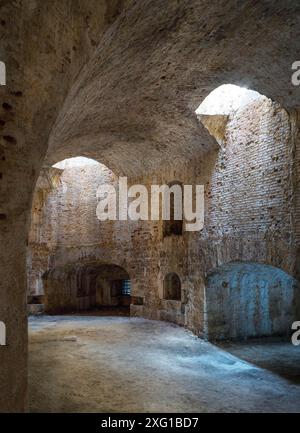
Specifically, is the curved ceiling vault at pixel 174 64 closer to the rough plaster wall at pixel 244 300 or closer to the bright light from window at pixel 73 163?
the rough plaster wall at pixel 244 300

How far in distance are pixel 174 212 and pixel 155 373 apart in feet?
17.0

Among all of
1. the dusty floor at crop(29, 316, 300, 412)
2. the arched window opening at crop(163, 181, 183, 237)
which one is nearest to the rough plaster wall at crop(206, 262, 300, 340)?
the dusty floor at crop(29, 316, 300, 412)

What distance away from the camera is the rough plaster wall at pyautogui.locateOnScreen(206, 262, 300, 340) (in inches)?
340

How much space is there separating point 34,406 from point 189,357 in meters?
3.37

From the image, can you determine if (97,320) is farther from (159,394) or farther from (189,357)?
(159,394)

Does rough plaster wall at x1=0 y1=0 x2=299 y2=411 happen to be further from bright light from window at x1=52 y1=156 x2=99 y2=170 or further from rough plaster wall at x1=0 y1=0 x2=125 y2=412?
bright light from window at x1=52 y1=156 x2=99 y2=170

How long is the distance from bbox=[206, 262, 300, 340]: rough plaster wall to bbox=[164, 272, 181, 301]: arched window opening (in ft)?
7.93

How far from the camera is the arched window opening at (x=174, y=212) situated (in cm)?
1055

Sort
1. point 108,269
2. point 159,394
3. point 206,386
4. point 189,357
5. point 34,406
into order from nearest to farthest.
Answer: point 34,406
point 159,394
point 206,386
point 189,357
point 108,269

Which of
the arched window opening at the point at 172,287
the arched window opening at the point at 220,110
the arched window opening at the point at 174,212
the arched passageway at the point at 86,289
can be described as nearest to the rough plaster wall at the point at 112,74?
the arched window opening at the point at 220,110

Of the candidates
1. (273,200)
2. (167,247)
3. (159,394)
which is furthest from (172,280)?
(159,394)

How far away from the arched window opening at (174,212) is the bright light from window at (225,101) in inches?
106

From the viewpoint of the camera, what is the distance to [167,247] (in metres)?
10.8

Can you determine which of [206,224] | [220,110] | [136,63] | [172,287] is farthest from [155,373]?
[220,110]
